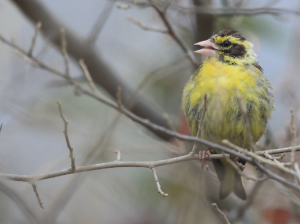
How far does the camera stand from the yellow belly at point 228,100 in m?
3.74

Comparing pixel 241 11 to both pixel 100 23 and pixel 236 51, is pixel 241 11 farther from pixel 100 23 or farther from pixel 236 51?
pixel 100 23

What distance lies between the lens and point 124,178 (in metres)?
5.89

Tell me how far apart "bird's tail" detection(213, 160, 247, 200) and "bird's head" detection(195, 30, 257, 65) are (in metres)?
1.09

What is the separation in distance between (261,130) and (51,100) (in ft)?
11.5

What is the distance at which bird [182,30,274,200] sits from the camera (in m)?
3.74

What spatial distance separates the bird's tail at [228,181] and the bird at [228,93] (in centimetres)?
3

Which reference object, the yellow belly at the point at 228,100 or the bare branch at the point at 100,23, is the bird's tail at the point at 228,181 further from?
the bare branch at the point at 100,23

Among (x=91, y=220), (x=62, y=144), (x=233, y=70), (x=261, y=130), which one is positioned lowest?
(x=91, y=220)

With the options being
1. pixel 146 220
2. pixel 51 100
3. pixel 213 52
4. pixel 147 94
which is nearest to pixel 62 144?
pixel 51 100

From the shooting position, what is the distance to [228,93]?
12.2 ft

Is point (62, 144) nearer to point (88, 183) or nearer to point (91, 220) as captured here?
point (88, 183)

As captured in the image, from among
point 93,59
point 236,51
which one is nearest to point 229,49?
point 236,51

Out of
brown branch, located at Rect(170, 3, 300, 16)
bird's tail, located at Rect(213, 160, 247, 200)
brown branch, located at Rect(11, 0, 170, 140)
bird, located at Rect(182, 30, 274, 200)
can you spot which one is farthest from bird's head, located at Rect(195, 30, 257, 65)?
brown branch, located at Rect(11, 0, 170, 140)

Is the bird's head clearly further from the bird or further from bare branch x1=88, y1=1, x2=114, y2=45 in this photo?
bare branch x1=88, y1=1, x2=114, y2=45
